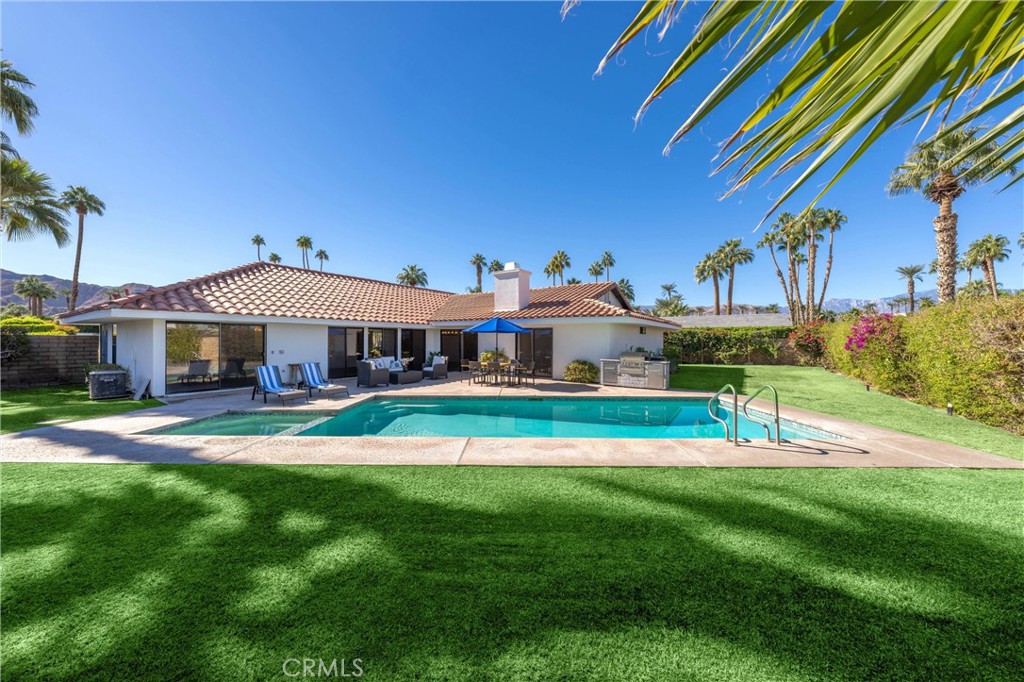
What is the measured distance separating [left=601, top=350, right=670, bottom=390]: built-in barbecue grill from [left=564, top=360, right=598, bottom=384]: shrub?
51 centimetres

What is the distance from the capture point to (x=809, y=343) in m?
22.5

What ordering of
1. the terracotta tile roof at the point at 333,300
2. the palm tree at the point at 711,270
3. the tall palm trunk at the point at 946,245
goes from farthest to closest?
the palm tree at the point at 711,270 < the tall palm trunk at the point at 946,245 < the terracotta tile roof at the point at 333,300

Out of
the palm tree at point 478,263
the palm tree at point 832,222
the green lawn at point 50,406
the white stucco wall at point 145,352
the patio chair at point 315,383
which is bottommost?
the green lawn at point 50,406

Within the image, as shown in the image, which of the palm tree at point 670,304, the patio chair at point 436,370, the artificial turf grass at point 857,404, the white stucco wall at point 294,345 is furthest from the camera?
the palm tree at point 670,304

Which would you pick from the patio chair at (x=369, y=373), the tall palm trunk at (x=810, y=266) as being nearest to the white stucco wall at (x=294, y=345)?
the patio chair at (x=369, y=373)

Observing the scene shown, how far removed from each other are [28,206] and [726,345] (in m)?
37.9

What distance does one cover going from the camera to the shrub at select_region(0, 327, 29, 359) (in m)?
13.6

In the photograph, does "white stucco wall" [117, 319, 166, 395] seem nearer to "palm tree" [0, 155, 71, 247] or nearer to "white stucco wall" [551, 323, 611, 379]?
"palm tree" [0, 155, 71, 247]

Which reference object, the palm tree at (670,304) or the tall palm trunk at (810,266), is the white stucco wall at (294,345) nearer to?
the tall palm trunk at (810,266)

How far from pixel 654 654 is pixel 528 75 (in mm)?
16756

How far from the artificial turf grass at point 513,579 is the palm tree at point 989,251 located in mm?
61241

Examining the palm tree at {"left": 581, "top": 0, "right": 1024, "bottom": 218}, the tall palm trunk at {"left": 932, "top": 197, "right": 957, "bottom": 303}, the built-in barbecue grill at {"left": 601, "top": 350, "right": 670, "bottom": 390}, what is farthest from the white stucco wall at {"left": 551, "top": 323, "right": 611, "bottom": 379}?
the tall palm trunk at {"left": 932, "top": 197, "right": 957, "bottom": 303}

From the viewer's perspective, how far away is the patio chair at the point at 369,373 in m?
15.0

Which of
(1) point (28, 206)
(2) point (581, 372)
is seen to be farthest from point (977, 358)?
(1) point (28, 206)
